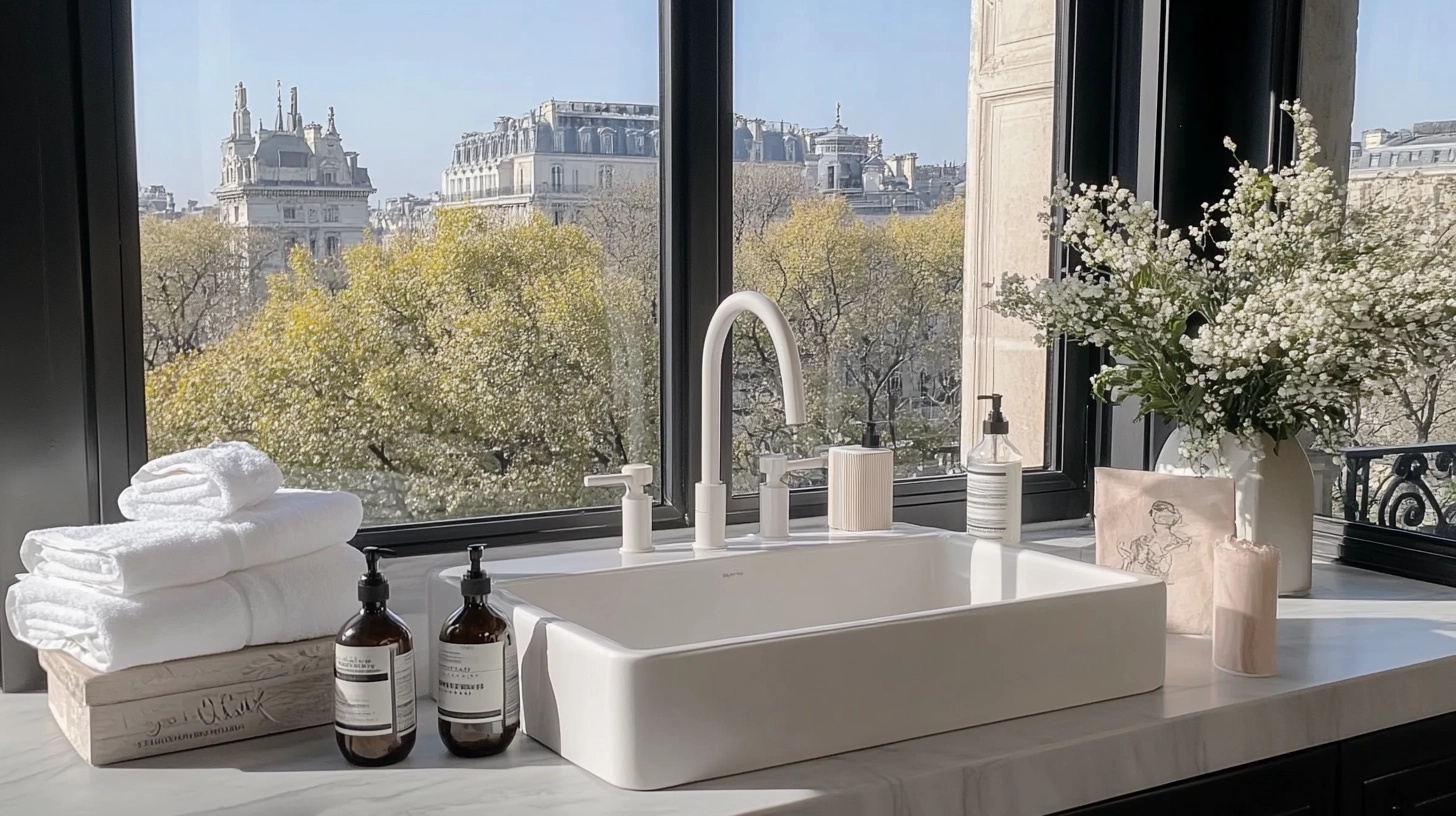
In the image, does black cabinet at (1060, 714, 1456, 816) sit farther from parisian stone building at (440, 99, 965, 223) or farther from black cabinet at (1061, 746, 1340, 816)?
parisian stone building at (440, 99, 965, 223)

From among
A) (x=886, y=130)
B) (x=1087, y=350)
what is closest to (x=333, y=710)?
(x=886, y=130)

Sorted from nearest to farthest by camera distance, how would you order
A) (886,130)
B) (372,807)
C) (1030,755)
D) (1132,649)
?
(372,807) < (1030,755) < (1132,649) < (886,130)

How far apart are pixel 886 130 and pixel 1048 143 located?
348 millimetres

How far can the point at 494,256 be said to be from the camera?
72.2 inches

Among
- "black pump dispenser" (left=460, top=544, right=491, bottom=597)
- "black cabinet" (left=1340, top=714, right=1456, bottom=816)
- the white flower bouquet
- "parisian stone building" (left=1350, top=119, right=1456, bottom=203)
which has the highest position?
"parisian stone building" (left=1350, top=119, right=1456, bottom=203)

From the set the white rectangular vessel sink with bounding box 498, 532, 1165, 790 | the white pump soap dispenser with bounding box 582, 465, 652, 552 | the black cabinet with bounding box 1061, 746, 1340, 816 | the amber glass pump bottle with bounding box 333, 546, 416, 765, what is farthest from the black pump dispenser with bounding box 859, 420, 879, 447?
the amber glass pump bottle with bounding box 333, 546, 416, 765

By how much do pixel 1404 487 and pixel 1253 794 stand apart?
0.83 metres

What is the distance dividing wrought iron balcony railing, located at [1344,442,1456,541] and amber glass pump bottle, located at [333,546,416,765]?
157 centimetres

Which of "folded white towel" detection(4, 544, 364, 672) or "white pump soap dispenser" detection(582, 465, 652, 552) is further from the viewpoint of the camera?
"white pump soap dispenser" detection(582, 465, 652, 552)

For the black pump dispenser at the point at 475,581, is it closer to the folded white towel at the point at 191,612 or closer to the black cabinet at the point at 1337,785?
the folded white towel at the point at 191,612

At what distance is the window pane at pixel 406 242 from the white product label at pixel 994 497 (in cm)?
47

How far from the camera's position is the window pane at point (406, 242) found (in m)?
1.65

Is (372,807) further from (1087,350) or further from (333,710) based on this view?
(1087,350)

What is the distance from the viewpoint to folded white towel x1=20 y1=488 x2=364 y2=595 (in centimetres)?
128
